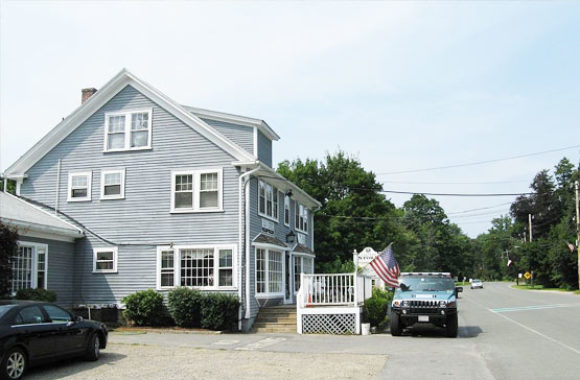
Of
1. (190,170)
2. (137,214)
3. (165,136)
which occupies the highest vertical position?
(165,136)

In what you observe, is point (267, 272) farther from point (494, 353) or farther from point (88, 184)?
point (494, 353)

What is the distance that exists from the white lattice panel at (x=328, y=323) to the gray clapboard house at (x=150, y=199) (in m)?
2.15

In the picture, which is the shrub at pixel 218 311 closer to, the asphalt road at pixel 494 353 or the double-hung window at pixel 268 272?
the double-hung window at pixel 268 272

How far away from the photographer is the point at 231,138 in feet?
72.9

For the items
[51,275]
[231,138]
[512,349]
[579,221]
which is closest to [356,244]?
[579,221]

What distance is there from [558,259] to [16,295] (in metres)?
52.6

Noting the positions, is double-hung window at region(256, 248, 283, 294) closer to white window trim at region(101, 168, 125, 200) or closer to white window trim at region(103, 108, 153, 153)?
white window trim at region(101, 168, 125, 200)

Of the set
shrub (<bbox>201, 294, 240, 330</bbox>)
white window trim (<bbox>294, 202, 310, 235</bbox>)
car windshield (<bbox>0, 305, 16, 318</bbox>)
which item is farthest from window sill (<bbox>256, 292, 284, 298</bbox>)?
car windshield (<bbox>0, 305, 16, 318</bbox>)

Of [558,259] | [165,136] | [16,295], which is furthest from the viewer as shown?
[558,259]

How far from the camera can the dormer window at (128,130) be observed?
21500 millimetres

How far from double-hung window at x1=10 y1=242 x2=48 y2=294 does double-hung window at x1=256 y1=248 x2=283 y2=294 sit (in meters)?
7.45

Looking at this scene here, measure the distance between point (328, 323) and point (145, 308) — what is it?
20.4ft

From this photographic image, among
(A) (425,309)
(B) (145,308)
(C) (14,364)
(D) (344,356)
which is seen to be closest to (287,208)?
(B) (145,308)

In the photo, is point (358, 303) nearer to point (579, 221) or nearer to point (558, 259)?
point (579, 221)
